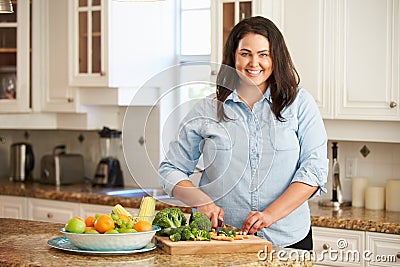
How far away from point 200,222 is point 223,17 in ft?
6.15

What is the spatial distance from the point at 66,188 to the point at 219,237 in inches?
99.2

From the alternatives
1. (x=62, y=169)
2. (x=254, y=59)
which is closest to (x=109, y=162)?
(x=62, y=169)

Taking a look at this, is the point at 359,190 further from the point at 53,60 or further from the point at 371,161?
the point at 53,60

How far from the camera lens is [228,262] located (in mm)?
2359

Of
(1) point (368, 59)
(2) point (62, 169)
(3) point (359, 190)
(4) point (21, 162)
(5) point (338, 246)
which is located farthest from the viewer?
(4) point (21, 162)

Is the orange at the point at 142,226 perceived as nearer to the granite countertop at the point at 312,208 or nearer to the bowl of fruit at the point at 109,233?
the bowl of fruit at the point at 109,233

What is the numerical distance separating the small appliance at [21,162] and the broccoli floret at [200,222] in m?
3.01

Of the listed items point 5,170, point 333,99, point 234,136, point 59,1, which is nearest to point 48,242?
point 234,136

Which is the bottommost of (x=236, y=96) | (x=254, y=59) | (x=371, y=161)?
(x=371, y=161)

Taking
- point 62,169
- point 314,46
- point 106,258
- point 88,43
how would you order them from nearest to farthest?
point 106,258, point 314,46, point 88,43, point 62,169

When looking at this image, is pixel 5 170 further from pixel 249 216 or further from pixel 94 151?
pixel 249 216

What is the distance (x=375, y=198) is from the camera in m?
4.05

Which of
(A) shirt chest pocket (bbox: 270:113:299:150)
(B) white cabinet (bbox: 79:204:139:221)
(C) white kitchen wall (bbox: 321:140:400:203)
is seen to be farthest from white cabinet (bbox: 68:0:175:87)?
(A) shirt chest pocket (bbox: 270:113:299:150)

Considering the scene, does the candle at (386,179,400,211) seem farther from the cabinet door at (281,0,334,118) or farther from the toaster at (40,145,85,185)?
the toaster at (40,145,85,185)
